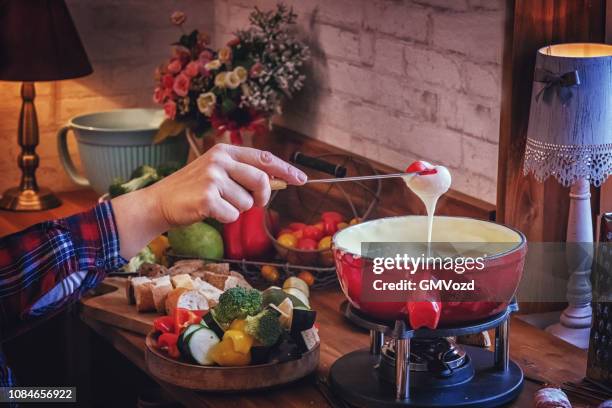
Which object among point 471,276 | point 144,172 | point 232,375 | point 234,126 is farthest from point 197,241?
point 471,276

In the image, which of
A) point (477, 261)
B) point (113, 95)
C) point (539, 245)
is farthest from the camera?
point (113, 95)

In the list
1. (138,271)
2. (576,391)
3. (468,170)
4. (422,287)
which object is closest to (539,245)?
(468,170)

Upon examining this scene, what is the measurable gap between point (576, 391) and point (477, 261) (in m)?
0.30

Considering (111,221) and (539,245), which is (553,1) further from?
(111,221)

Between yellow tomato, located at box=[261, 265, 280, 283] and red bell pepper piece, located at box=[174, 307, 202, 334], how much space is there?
1.30 ft

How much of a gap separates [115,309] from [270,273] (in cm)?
34

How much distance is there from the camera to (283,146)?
271 cm

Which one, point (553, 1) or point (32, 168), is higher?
point (553, 1)

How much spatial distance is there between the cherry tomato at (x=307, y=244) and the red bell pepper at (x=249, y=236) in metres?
0.12

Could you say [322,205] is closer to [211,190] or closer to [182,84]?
[182,84]

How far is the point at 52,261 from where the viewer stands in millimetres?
1547

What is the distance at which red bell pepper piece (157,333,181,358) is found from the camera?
5.40ft

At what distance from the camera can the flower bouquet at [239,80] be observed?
2.52 meters

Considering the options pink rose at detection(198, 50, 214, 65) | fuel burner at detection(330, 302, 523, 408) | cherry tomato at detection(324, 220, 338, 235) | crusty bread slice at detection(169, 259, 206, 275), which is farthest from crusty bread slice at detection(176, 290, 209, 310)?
pink rose at detection(198, 50, 214, 65)
